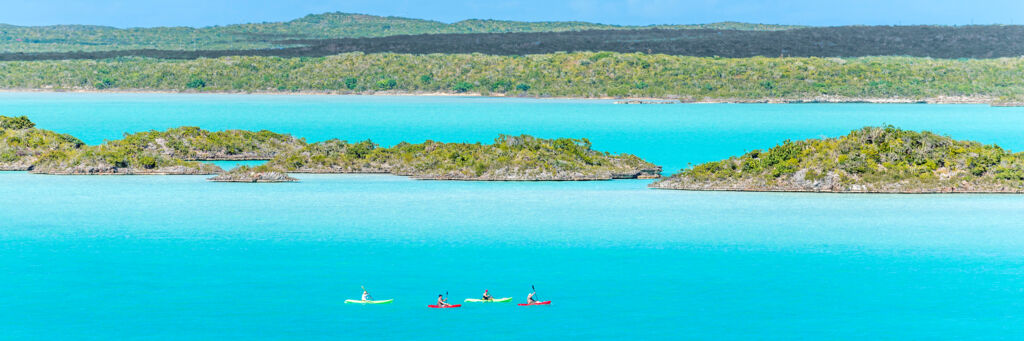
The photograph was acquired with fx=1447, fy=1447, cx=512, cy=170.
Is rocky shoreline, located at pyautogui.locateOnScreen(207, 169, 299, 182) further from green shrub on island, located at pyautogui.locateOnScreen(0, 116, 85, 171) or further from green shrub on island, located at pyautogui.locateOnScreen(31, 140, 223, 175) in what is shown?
green shrub on island, located at pyautogui.locateOnScreen(0, 116, 85, 171)

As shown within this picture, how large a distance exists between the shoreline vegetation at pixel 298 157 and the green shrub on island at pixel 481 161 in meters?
0.04

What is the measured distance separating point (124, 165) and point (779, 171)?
97.0 feet

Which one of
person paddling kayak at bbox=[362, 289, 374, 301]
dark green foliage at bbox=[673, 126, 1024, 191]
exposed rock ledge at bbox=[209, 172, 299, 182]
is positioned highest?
dark green foliage at bbox=[673, 126, 1024, 191]

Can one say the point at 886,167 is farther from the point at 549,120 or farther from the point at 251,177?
the point at 549,120

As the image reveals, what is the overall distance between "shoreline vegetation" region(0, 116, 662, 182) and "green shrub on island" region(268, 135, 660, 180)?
0.14ft

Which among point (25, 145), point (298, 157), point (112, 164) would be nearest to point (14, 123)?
point (25, 145)

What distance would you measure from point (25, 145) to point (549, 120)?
76067 mm

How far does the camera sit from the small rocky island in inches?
2068

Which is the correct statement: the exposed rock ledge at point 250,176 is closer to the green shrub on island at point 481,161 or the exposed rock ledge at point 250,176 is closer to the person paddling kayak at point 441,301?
the green shrub on island at point 481,161

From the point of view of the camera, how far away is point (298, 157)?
6575 centimetres

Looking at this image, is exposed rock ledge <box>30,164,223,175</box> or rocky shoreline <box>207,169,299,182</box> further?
exposed rock ledge <box>30,164,223,175</box>

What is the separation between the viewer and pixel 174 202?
171ft

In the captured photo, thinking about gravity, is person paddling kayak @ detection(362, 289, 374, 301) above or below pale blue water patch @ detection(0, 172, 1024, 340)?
above

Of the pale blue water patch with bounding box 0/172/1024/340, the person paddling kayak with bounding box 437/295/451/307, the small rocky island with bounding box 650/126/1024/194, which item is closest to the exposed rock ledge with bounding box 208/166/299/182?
the pale blue water patch with bounding box 0/172/1024/340
